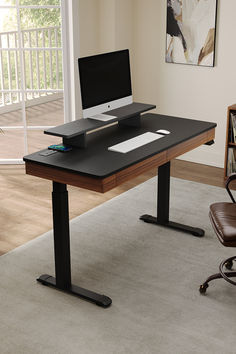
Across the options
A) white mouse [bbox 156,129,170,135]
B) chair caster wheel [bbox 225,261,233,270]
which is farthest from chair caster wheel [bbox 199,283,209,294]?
white mouse [bbox 156,129,170,135]

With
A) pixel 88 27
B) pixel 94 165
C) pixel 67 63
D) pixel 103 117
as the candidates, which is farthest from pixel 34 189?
pixel 94 165

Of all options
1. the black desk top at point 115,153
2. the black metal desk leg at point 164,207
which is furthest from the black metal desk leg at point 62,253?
the black metal desk leg at point 164,207

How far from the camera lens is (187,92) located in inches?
218

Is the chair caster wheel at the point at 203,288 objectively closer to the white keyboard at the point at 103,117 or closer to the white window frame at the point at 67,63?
the white keyboard at the point at 103,117

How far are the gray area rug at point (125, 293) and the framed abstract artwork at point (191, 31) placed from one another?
159 centimetres

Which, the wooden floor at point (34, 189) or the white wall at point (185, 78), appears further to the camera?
the white wall at point (185, 78)

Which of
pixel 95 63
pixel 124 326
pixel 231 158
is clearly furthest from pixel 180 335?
pixel 231 158

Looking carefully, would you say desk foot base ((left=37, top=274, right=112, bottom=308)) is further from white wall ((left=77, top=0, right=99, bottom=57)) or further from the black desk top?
white wall ((left=77, top=0, right=99, bottom=57))

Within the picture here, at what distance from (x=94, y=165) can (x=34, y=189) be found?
191 centimetres

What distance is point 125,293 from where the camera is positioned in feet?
11.1

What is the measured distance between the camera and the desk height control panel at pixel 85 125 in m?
3.39

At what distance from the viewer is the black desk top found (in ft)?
10.3

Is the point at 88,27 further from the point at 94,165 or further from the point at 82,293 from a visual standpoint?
the point at 82,293

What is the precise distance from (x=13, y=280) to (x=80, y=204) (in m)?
1.27
